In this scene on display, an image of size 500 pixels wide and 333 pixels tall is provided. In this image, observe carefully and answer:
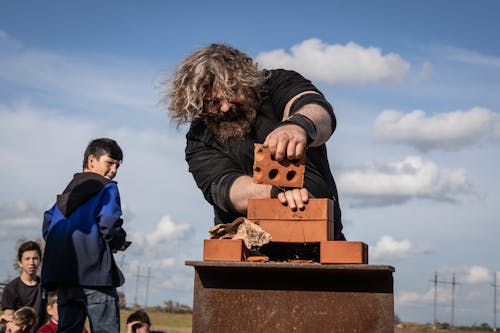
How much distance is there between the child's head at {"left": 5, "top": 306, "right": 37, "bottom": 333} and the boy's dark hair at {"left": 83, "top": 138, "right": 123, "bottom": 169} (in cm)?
248

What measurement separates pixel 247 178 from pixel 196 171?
1.78 ft

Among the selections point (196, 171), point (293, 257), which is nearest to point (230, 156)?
point (196, 171)

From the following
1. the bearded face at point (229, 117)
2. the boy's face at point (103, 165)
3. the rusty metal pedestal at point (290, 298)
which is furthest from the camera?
the boy's face at point (103, 165)

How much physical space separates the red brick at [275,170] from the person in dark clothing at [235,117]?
12.2 inches

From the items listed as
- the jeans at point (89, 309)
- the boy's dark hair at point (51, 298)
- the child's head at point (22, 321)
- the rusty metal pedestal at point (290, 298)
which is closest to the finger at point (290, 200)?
the rusty metal pedestal at point (290, 298)

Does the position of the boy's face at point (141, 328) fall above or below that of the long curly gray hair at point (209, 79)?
below

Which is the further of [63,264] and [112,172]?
[112,172]

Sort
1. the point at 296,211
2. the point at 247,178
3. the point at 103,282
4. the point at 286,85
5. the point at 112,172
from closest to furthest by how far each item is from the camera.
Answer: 1. the point at 296,211
2. the point at 247,178
3. the point at 286,85
4. the point at 103,282
5. the point at 112,172

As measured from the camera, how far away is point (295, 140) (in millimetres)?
3406

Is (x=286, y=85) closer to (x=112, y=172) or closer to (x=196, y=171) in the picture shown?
(x=196, y=171)

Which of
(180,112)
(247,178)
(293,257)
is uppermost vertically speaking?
(180,112)

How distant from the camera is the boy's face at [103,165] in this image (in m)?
6.09

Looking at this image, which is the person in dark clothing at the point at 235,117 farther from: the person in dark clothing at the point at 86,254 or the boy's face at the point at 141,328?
the boy's face at the point at 141,328

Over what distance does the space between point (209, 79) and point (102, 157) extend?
7.32ft
